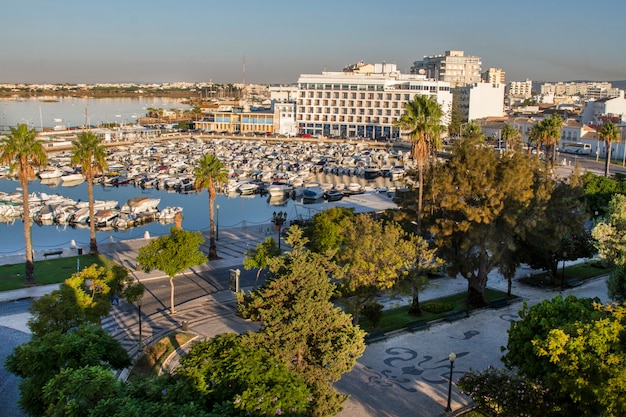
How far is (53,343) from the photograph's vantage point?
16531 millimetres

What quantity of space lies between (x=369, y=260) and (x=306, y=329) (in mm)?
8800

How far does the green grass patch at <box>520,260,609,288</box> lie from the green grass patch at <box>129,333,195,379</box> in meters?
19.5

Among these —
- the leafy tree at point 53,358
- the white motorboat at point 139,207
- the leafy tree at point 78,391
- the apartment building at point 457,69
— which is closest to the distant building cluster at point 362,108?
the apartment building at point 457,69

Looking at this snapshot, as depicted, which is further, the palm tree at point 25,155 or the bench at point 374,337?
the palm tree at point 25,155

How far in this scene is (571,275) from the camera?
112ft

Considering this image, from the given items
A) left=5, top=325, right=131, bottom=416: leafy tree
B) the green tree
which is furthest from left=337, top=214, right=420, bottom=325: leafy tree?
left=5, top=325, right=131, bottom=416: leafy tree

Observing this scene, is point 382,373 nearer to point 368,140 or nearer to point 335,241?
point 335,241

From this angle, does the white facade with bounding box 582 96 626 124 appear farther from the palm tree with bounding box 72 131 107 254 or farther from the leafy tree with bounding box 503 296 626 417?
the leafy tree with bounding box 503 296 626 417

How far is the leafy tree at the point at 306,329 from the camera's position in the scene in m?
16.2

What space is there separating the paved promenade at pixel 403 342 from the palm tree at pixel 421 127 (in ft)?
18.6

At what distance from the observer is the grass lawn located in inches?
1239

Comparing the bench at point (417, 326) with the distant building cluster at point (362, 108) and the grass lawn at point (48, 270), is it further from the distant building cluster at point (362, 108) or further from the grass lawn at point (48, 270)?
the distant building cluster at point (362, 108)

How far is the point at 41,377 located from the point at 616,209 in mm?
23577

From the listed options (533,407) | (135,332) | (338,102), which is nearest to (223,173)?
(135,332)
